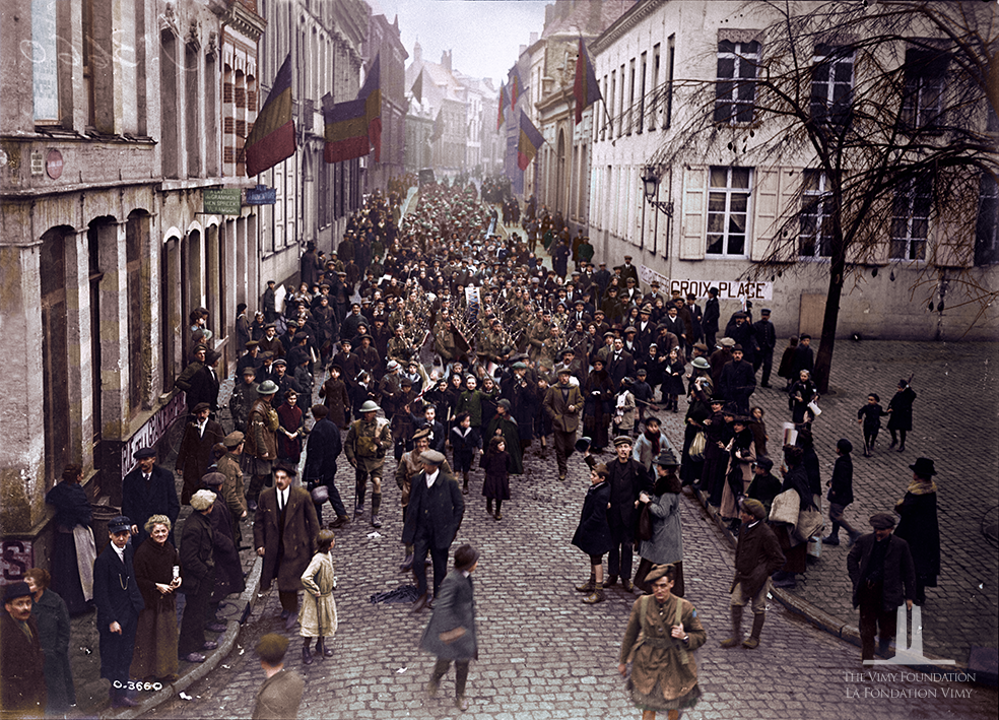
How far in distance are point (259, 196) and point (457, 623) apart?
16339 millimetres

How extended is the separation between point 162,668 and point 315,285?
46.7ft

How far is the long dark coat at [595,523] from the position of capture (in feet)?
34.8

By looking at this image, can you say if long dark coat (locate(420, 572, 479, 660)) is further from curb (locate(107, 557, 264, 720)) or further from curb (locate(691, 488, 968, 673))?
curb (locate(691, 488, 968, 673))

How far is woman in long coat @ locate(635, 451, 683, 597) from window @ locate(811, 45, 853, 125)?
7.52 meters

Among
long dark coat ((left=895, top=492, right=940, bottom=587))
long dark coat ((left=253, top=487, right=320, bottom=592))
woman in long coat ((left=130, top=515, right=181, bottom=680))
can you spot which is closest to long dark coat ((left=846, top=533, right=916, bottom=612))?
long dark coat ((left=895, top=492, right=940, bottom=587))

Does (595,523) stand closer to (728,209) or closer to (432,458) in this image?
(432,458)

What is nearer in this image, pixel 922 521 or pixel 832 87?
pixel 922 521

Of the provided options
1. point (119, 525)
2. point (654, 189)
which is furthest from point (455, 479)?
point (654, 189)

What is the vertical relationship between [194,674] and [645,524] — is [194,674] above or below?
below

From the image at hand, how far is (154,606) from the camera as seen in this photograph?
870cm

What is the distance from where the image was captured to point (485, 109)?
112m

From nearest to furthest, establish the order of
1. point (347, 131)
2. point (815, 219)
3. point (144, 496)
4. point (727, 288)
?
point (144, 496), point (815, 219), point (347, 131), point (727, 288)

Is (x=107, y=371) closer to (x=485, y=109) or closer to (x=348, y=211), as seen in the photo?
(x=348, y=211)

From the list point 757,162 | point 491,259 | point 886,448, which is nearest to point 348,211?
point 491,259
